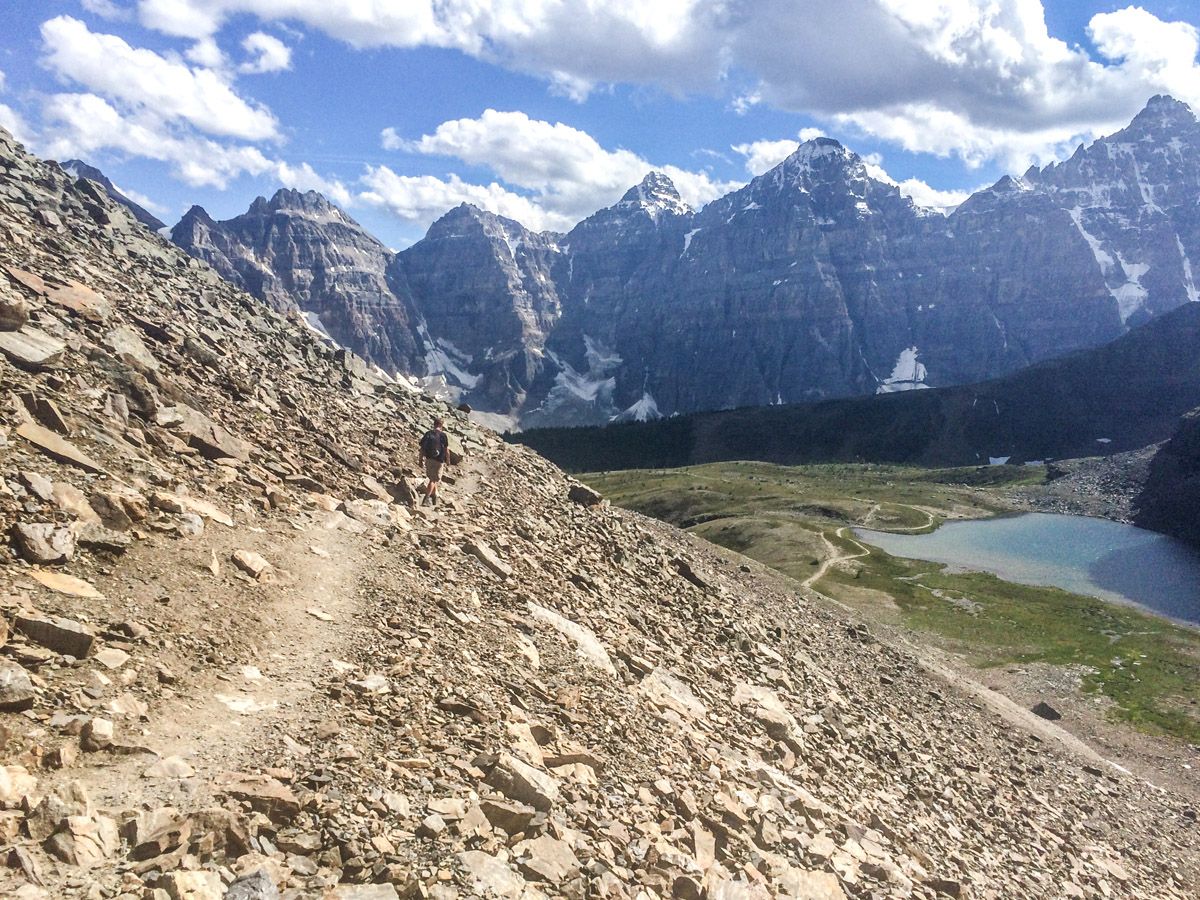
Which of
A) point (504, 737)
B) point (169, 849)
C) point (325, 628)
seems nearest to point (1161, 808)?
point (504, 737)

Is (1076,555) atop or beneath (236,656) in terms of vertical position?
atop

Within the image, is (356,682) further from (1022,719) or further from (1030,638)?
(1030,638)

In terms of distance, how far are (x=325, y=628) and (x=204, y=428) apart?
908cm

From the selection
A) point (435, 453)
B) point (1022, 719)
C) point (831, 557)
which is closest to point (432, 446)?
point (435, 453)

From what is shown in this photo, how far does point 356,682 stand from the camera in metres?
15.7

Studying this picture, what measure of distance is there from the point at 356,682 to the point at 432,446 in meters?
15.4

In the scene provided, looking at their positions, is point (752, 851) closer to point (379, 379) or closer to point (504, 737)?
point (504, 737)

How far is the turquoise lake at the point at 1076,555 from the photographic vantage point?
126312mm

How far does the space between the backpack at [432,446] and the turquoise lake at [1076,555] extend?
12064 cm

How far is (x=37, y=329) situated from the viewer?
21.6 m

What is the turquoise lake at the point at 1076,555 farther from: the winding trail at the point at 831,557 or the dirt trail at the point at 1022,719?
the dirt trail at the point at 1022,719

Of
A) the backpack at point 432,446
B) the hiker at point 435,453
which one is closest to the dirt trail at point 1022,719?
the hiker at point 435,453

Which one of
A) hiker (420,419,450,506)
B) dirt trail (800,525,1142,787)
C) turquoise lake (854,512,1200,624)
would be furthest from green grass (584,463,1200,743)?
hiker (420,419,450,506)

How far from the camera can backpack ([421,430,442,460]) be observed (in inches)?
1187
